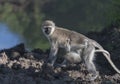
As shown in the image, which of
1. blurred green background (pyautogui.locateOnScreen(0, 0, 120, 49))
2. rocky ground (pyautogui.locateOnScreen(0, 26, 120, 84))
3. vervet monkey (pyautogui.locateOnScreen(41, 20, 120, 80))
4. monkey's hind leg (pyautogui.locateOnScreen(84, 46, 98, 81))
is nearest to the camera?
rocky ground (pyautogui.locateOnScreen(0, 26, 120, 84))

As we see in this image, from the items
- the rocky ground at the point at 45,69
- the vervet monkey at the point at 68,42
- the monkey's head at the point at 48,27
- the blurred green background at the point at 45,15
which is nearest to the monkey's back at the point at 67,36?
the vervet monkey at the point at 68,42

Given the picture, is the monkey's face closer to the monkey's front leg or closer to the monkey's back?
the monkey's back

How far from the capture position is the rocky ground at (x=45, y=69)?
1053cm

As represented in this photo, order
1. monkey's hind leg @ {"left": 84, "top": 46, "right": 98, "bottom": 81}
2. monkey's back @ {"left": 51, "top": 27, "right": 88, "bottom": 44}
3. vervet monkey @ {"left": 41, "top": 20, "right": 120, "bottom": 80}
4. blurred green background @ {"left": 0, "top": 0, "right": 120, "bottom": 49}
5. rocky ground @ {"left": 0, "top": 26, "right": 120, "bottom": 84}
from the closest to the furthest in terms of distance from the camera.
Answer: rocky ground @ {"left": 0, "top": 26, "right": 120, "bottom": 84}
monkey's hind leg @ {"left": 84, "top": 46, "right": 98, "bottom": 81}
vervet monkey @ {"left": 41, "top": 20, "right": 120, "bottom": 80}
monkey's back @ {"left": 51, "top": 27, "right": 88, "bottom": 44}
blurred green background @ {"left": 0, "top": 0, "right": 120, "bottom": 49}

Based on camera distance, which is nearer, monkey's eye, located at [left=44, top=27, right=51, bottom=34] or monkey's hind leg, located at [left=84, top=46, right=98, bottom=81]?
monkey's hind leg, located at [left=84, top=46, right=98, bottom=81]

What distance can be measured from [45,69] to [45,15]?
72.7 feet

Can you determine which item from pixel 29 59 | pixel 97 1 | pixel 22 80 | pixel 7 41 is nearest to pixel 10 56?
pixel 29 59

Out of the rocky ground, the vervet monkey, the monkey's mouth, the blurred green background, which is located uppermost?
the blurred green background

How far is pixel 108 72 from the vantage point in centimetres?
1158

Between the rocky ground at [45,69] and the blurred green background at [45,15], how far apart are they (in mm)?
12024

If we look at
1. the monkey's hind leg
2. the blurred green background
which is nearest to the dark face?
the monkey's hind leg

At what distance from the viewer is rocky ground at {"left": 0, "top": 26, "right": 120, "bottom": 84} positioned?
10531mm

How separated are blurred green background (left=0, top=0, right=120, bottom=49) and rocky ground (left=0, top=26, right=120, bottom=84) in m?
12.0

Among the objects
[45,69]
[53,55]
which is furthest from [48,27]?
[45,69]
